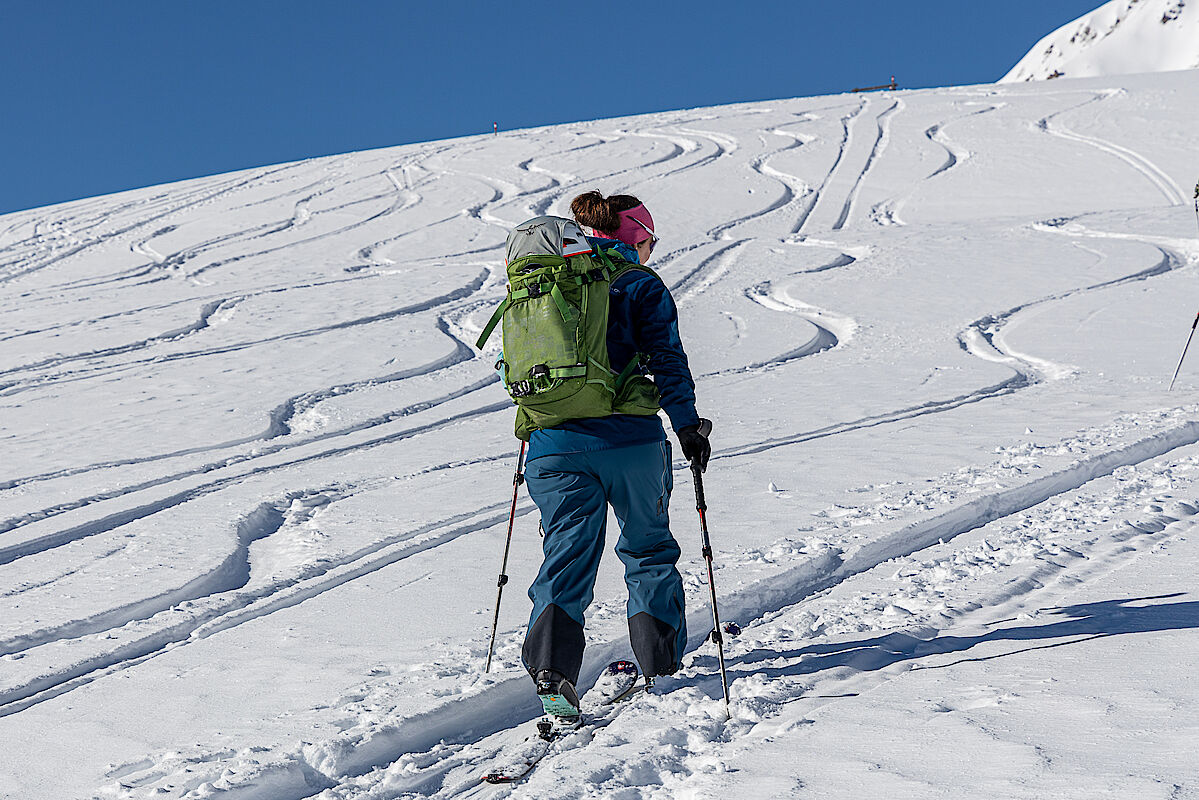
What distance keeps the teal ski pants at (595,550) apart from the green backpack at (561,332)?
6.4 inches

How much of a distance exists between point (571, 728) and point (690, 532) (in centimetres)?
200

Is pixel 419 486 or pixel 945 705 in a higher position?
pixel 419 486

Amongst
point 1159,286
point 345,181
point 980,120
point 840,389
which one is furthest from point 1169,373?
A: point 345,181

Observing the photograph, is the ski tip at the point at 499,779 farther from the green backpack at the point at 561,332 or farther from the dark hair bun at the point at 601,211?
the dark hair bun at the point at 601,211

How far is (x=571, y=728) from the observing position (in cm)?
307

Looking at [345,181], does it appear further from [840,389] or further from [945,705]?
[945,705]

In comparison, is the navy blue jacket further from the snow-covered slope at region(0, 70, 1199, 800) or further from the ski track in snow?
the ski track in snow

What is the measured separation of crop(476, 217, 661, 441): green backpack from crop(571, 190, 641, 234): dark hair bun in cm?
20

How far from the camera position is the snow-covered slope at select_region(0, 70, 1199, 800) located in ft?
9.25

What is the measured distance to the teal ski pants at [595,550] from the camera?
10.0ft

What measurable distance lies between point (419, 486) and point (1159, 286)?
8999 millimetres

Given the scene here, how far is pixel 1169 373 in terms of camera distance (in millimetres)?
7586

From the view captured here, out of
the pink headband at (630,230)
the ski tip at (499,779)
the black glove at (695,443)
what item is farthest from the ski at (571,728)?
the pink headband at (630,230)

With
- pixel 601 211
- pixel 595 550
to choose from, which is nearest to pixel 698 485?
→ pixel 595 550
